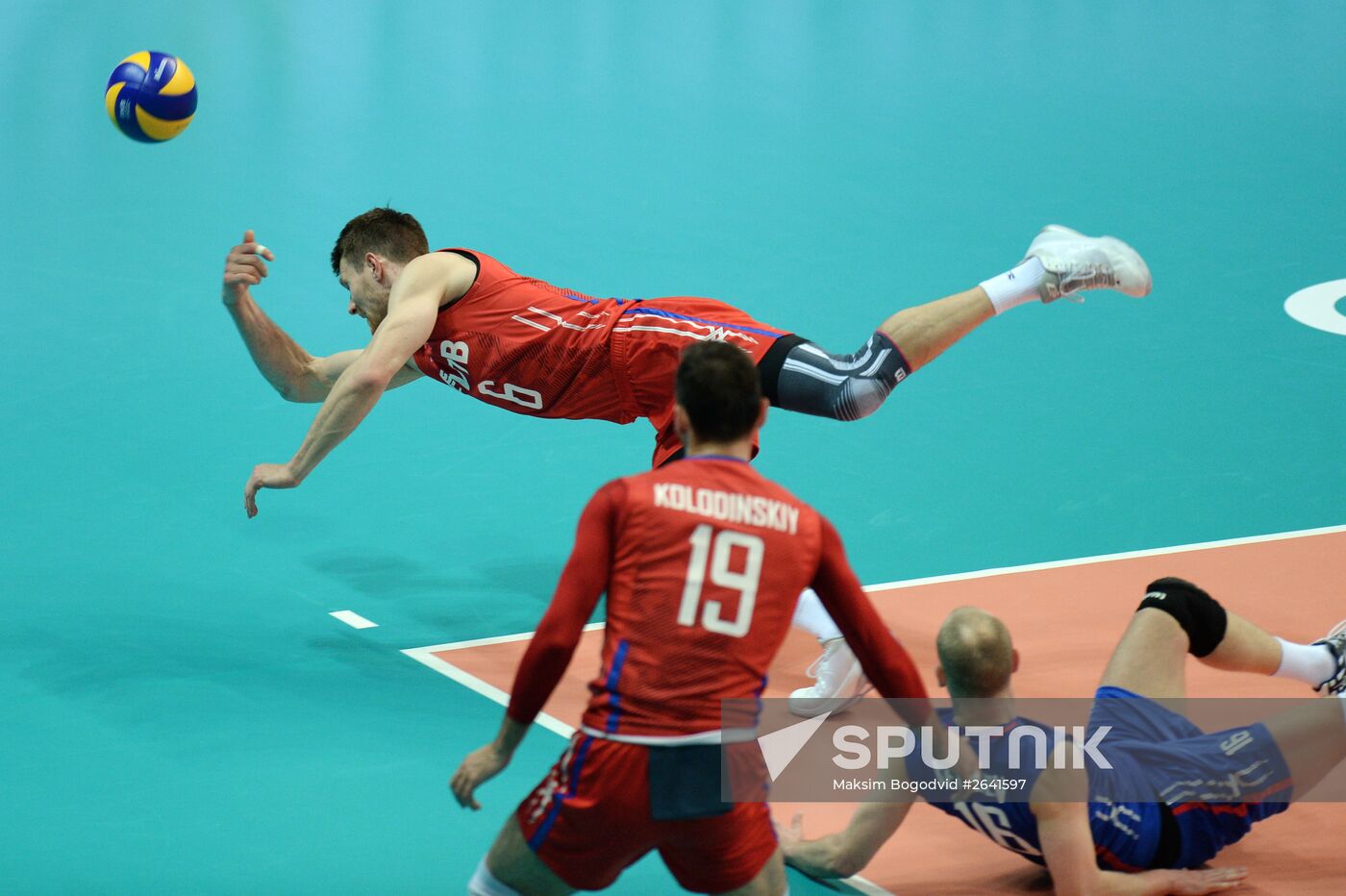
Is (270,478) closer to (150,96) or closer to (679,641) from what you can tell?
(150,96)

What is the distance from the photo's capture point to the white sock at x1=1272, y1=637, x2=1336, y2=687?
5.56m

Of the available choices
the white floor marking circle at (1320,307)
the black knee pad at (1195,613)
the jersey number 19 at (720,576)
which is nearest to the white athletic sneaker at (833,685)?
the black knee pad at (1195,613)

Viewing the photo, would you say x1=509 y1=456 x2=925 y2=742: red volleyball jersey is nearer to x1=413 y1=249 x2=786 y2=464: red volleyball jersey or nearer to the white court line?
x1=413 y1=249 x2=786 y2=464: red volleyball jersey

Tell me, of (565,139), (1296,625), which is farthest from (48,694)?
(565,139)

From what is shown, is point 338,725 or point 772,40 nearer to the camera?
point 338,725

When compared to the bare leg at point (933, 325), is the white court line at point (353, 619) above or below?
below

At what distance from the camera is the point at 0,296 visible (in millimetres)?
9969

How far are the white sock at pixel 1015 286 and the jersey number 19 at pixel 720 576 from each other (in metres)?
3.11

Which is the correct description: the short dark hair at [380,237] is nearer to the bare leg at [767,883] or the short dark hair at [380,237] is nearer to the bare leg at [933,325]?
the bare leg at [933,325]

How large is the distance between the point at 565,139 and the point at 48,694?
26.0 ft

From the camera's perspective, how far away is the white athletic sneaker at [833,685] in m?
6.11

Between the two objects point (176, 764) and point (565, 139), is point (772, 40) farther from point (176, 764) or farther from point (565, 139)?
point (176, 764)

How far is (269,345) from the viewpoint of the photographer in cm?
706

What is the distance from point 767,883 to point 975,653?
0.86 meters
